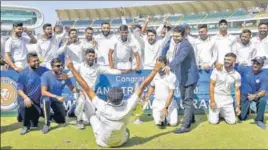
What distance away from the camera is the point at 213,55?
6695mm

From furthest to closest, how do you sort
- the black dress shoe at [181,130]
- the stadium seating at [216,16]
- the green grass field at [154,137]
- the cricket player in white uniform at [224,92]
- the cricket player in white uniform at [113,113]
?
the stadium seating at [216,16] < the cricket player in white uniform at [224,92] < the black dress shoe at [181,130] < the green grass field at [154,137] < the cricket player in white uniform at [113,113]

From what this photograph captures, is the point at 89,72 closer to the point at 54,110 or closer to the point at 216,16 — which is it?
the point at 54,110

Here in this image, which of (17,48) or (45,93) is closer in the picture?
(45,93)

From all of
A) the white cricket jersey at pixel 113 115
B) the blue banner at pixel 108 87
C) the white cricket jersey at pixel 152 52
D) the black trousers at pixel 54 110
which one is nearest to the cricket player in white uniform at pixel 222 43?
the blue banner at pixel 108 87

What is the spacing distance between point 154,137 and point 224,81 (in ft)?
5.85

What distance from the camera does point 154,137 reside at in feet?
17.0

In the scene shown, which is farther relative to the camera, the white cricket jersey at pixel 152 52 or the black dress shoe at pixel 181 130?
the white cricket jersey at pixel 152 52

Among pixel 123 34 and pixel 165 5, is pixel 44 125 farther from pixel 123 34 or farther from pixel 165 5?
pixel 165 5

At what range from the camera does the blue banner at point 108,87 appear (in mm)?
6352

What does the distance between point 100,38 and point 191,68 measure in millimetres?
2751

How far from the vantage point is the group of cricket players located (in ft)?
15.3

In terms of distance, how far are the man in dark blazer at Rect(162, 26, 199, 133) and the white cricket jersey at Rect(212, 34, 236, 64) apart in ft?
4.43

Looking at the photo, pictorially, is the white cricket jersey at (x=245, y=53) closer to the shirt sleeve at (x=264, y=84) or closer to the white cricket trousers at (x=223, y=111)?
the shirt sleeve at (x=264, y=84)

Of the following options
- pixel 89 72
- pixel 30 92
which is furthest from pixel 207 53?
pixel 30 92
